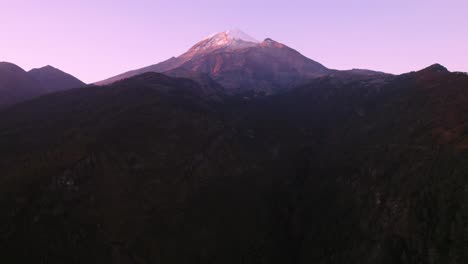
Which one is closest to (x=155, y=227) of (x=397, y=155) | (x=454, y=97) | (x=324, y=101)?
(x=397, y=155)

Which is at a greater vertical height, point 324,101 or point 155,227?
point 324,101

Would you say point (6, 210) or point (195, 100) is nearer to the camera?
point (6, 210)

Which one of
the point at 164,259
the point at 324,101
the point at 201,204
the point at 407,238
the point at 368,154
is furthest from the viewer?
the point at 324,101

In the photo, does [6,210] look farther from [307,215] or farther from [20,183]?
[307,215]

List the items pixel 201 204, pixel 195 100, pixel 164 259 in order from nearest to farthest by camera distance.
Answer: pixel 164 259, pixel 201 204, pixel 195 100

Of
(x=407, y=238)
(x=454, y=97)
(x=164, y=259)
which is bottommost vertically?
(x=164, y=259)
